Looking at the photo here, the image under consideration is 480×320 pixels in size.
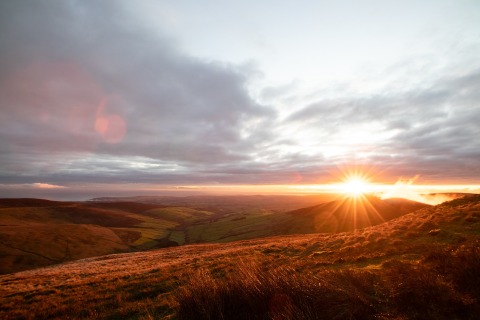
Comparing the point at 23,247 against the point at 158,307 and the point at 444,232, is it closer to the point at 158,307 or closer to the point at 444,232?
the point at 158,307

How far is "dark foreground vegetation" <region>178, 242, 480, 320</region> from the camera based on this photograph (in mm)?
6234

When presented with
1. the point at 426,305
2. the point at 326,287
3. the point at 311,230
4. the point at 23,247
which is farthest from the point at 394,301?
the point at 23,247

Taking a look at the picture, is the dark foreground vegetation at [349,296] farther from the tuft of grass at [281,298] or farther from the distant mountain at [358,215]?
the distant mountain at [358,215]

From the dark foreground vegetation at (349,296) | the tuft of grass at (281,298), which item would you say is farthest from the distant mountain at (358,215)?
the tuft of grass at (281,298)

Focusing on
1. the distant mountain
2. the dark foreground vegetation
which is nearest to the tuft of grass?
the dark foreground vegetation

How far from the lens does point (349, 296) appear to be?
22.4ft

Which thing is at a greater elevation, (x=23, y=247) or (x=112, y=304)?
(x=112, y=304)

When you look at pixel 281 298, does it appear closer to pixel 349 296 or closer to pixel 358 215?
pixel 349 296

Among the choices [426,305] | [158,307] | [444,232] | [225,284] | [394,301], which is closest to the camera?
[426,305]

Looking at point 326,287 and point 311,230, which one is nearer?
point 326,287

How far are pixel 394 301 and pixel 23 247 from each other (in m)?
104

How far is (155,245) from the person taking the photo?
101500 mm

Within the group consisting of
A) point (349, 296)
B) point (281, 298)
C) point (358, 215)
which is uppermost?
point (349, 296)

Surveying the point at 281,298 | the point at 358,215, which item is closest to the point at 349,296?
the point at 281,298
